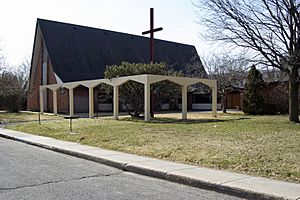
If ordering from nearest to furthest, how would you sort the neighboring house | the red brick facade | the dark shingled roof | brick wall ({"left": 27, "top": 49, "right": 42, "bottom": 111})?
the neighboring house < the red brick facade < the dark shingled roof < brick wall ({"left": 27, "top": 49, "right": 42, "bottom": 111})

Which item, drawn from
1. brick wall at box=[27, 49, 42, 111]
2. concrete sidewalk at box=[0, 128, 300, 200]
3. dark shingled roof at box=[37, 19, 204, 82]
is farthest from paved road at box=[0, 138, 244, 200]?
brick wall at box=[27, 49, 42, 111]

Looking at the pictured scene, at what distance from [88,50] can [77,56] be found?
83.9 inches

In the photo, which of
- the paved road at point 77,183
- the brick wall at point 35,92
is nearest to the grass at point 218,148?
the paved road at point 77,183

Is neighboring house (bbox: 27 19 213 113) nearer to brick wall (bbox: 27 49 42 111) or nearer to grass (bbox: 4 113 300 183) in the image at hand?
brick wall (bbox: 27 49 42 111)

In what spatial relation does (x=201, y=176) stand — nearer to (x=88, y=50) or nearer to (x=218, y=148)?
(x=218, y=148)

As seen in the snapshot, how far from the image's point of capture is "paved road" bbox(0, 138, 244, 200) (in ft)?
21.4

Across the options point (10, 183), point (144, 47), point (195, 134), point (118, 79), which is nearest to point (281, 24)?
point (195, 134)

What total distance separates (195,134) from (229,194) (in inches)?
314

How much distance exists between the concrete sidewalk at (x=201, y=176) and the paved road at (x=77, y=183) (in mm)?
208

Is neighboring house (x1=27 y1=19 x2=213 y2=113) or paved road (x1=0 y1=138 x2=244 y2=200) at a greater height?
neighboring house (x1=27 y1=19 x2=213 y2=113)

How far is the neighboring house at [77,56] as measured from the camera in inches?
1486

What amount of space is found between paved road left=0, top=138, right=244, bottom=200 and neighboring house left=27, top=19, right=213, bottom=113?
24.9m

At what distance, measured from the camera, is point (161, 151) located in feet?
36.3

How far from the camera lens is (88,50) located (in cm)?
4166
